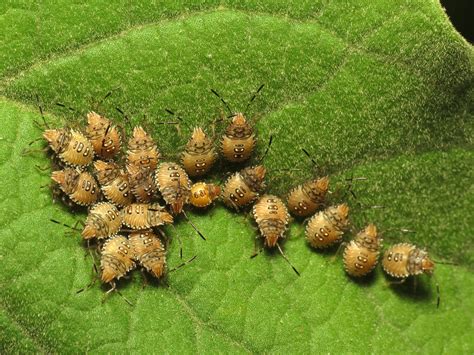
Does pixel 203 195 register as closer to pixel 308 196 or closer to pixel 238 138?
pixel 238 138

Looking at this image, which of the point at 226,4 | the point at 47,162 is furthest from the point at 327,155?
the point at 47,162

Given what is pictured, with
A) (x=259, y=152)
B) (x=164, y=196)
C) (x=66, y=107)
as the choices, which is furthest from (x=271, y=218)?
(x=66, y=107)

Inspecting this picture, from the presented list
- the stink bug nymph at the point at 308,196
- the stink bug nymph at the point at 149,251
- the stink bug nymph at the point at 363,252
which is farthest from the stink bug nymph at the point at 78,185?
the stink bug nymph at the point at 363,252

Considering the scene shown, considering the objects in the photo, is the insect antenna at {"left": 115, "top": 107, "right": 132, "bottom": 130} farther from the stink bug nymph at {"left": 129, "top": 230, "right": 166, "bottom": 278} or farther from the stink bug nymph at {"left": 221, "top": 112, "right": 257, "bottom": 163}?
the stink bug nymph at {"left": 129, "top": 230, "right": 166, "bottom": 278}

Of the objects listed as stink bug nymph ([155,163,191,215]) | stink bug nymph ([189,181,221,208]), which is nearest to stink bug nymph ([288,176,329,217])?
stink bug nymph ([189,181,221,208])

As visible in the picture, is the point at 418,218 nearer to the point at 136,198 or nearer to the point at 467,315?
the point at 467,315

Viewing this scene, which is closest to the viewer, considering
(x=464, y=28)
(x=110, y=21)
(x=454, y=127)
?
(x=110, y=21)

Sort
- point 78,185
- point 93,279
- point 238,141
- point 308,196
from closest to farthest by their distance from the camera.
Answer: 1. point 93,279
2. point 78,185
3. point 238,141
4. point 308,196

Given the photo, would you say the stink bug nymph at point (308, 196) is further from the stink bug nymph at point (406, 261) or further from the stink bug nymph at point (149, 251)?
the stink bug nymph at point (149, 251)
